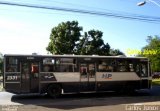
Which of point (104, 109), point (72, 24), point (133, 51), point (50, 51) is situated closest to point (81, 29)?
point (72, 24)

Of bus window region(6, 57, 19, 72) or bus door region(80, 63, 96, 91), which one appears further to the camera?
bus door region(80, 63, 96, 91)

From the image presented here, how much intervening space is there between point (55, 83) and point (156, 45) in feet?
199

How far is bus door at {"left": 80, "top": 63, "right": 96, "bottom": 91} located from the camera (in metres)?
24.1

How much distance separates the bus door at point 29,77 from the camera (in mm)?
22153

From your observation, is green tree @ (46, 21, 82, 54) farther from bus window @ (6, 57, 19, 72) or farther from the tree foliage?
bus window @ (6, 57, 19, 72)

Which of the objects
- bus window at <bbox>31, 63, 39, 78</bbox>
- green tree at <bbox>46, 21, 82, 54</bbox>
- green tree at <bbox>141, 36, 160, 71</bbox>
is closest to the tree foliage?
green tree at <bbox>46, 21, 82, 54</bbox>

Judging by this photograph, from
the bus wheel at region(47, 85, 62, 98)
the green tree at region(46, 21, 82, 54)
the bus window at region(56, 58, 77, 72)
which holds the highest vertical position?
the green tree at region(46, 21, 82, 54)

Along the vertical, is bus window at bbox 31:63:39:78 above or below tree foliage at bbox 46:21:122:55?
below

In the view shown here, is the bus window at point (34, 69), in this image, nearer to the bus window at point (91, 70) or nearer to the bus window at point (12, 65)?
the bus window at point (12, 65)

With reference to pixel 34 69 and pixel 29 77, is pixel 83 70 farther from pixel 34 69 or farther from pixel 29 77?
pixel 29 77

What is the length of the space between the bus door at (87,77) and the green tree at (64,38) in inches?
1134

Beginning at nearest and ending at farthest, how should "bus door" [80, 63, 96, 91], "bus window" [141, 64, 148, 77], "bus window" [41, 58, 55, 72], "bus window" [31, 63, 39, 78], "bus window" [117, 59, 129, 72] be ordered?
"bus window" [31, 63, 39, 78], "bus window" [41, 58, 55, 72], "bus door" [80, 63, 96, 91], "bus window" [117, 59, 129, 72], "bus window" [141, 64, 148, 77]

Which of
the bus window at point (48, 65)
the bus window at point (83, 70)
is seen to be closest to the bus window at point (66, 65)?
the bus window at point (48, 65)

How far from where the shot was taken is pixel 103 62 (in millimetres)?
25062
